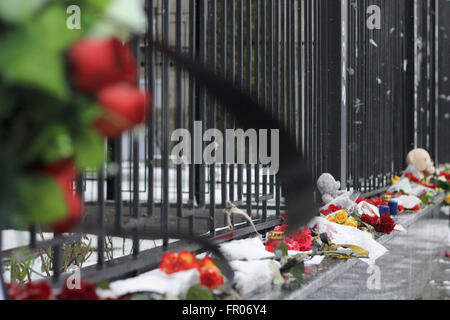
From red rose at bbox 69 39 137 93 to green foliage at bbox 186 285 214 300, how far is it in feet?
3.07

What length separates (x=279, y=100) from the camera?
11.3ft

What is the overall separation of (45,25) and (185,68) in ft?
0.50

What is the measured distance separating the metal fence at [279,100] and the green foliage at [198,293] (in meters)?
0.16

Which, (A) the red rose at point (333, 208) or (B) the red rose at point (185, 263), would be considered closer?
(B) the red rose at point (185, 263)

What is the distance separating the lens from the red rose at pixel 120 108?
67 cm

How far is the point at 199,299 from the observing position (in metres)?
1.51

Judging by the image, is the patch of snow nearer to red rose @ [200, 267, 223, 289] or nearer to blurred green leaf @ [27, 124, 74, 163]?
red rose @ [200, 267, 223, 289]

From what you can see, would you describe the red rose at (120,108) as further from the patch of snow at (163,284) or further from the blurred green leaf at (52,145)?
the patch of snow at (163,284)

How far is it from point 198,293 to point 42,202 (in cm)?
91

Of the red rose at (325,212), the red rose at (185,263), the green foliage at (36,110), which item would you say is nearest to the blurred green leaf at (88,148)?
the green foliage at (36,110)

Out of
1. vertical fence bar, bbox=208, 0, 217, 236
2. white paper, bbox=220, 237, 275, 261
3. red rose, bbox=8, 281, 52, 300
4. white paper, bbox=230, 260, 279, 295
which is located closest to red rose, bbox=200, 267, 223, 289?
white paper, bbox=230, 260, 279, 295

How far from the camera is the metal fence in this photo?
2.05m
